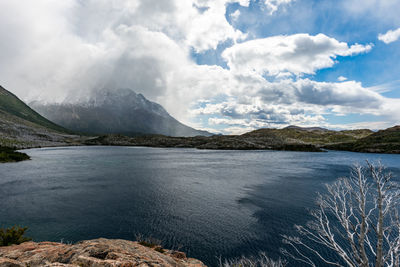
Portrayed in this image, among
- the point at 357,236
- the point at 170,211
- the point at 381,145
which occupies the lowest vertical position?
the point at 170,211

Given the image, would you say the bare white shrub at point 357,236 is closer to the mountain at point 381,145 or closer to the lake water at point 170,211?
the lake water at point 170,211

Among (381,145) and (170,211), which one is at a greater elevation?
(381,145)

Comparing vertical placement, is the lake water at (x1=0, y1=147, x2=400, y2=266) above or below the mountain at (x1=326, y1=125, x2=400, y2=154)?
below

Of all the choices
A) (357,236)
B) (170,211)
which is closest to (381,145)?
(357,236)

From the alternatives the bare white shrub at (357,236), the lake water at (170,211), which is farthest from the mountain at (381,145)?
the bare white shrub at (357,236)

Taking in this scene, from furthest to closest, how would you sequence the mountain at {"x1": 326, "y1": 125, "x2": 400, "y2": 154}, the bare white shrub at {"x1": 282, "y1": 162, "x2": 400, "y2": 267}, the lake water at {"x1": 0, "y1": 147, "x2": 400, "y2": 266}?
the mountain at {"x1": 326, "y1": 125, "x2": 400, "y2": 154}
the lake water at {"x1": 0, "y1": 147, "x2": 400, "y2": 266}
the bare white shrub at {"x1": 282, "y1": 162, "x2": 400, "y2": 267}

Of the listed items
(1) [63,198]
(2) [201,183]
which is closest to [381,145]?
(2) [201,183]

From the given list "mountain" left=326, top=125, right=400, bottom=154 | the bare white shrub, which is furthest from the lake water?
"mountain" left=326, top=125, right=400, bottom=154

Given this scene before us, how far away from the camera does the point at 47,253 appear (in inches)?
384

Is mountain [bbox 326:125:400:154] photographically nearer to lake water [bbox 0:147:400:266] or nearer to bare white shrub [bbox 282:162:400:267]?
lake water [bbox 0:147:400:266]

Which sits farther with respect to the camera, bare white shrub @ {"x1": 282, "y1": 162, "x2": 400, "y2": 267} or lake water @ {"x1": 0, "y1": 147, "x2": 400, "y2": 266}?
lake water @ {"x1": 0, "y1": 147, "x2": 400, "y2": 266}

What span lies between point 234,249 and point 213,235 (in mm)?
2670

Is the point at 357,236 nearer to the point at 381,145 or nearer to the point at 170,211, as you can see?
the point at 170,211

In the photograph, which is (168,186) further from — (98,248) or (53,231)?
(98,248)
